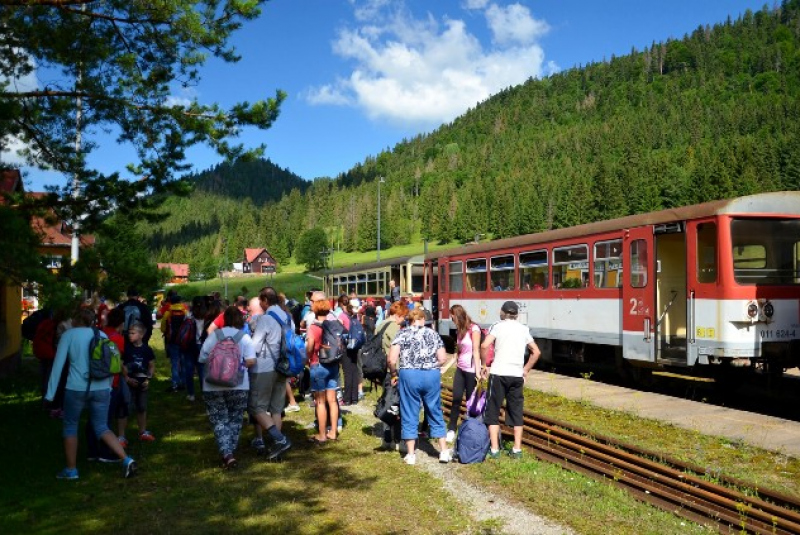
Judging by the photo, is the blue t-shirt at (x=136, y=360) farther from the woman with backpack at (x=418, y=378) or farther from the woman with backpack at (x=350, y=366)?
the woman with backpack at (x=418, y=378)

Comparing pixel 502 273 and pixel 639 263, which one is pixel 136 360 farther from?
pixel 502 273

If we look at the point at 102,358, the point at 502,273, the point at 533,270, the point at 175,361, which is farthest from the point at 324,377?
the point at 502,273

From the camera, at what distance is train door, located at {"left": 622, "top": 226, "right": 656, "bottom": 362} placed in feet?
40.6

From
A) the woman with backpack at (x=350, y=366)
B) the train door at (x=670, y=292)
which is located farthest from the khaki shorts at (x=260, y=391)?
the train door at (x=670, y=292)

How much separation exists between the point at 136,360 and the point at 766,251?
9562 millimetres

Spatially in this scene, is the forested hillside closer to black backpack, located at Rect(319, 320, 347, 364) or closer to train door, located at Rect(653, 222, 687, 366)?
train door, located at Rect(653, 222, 687, 366)

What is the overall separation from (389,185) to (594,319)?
178m

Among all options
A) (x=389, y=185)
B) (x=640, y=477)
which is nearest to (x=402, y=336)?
(x=640, y=477)

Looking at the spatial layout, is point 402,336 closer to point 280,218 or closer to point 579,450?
point 579,450

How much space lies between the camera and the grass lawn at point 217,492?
5727 millimetres

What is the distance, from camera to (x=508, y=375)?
7.74 m

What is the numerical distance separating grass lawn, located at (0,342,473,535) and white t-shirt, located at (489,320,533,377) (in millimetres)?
1439

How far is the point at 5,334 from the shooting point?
17.0 metres

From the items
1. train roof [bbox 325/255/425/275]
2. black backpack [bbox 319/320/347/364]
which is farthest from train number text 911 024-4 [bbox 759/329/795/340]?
train roof [bbox 325/255/425/275]
